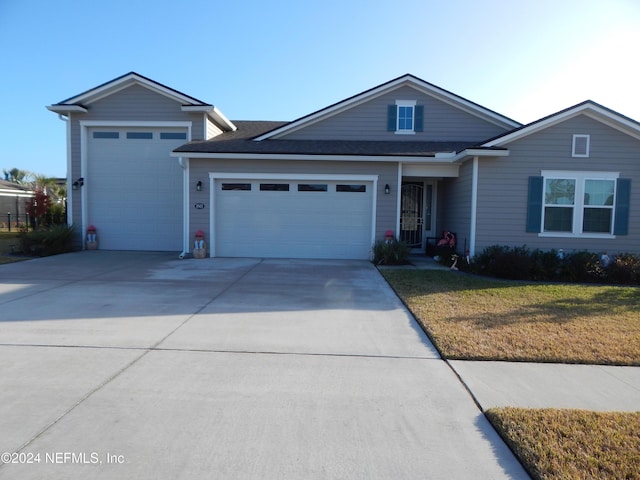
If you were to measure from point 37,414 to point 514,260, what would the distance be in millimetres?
9726

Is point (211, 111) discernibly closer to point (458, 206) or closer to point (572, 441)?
point (458, 206)

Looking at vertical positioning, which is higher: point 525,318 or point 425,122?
point 425,122

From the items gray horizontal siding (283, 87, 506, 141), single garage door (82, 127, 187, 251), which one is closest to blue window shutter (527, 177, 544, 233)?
gray horizontal siding (283, 87, 506, 141)

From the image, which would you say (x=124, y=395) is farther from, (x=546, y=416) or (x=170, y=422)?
(x=546, y=416)

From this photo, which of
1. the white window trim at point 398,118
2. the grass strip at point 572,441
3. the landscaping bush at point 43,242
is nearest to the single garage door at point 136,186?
the landscaping bush at point 43,242

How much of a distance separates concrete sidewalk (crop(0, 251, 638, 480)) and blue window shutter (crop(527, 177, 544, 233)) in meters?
6.21

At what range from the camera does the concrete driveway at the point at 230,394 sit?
291cm

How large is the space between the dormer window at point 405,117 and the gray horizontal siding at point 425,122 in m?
0.14

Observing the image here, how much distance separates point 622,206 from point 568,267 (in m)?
2.67

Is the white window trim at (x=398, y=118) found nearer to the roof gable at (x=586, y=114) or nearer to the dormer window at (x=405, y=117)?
the dormer window at (x=405, y=117)

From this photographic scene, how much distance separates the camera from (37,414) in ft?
11.3

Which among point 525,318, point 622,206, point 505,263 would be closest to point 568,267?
point 505,263

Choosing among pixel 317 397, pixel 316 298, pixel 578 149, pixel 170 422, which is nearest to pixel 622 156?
pixel 578 149

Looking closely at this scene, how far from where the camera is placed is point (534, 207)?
11.6m
